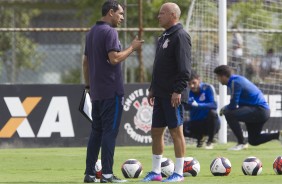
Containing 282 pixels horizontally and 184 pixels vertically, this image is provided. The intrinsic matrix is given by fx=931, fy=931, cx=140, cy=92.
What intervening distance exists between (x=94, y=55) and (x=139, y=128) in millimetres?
8179

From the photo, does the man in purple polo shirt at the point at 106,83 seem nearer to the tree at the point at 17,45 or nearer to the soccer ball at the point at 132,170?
the soccer ball at the point at 132,170

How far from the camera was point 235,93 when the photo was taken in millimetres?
17594

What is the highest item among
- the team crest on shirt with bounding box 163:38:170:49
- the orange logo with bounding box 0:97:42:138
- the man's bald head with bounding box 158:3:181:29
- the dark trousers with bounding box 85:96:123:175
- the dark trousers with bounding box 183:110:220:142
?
the man's bald head with bounding box 158:3:181:29

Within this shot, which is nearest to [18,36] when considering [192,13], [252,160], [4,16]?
[4,16]

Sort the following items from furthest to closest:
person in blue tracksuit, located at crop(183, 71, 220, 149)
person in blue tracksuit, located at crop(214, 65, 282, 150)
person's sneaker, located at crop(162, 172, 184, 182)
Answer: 1. person in blue tracksuit, located at crop(183, 71, 220, 149)
2. person in blue tracksuit, located at crop(214, 65, 282, 150)
3. person's sneaker, located at crop(162, 172, 184, 182)

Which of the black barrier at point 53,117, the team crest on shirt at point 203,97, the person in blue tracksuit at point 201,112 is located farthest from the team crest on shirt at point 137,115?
the team crest on shirt at point 203,97

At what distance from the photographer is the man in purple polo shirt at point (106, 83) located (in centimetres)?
1128

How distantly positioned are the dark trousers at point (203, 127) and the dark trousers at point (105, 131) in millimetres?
7686

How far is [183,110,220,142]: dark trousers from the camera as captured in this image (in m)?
19.1

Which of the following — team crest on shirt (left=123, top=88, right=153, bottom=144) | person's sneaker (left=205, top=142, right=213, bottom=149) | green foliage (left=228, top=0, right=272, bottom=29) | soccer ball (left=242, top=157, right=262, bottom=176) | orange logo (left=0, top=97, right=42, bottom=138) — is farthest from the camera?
green foliage (left=228, top=0, right=272, bottom=29)

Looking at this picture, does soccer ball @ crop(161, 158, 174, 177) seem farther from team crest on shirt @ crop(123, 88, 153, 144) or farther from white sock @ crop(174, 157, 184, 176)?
team crest on shirt @ crop(123, 88, 153, 144)

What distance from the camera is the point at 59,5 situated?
88.1ft

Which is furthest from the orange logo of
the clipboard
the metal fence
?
the clipboard

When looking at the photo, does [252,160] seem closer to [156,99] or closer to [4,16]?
[156,99]
